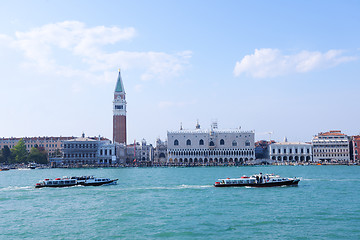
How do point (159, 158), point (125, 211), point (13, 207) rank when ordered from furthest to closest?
point (159, 158), point (13, 207), point (125, 211)

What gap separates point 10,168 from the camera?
3460 inches

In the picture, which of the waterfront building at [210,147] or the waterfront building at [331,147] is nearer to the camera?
the waterfront building at [331,147]

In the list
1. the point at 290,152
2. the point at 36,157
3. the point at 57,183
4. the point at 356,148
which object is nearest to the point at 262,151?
the point at 290,152

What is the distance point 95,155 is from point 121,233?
78.4 meters

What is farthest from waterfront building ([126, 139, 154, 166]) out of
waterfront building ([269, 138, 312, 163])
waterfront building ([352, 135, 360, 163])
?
waterfront building ([352, 135, 360, 163])

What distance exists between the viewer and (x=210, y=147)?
97438 mm

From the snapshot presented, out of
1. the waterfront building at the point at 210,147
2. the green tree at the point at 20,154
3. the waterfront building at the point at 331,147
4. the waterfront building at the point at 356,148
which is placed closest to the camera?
the green tree at the point at 20,154

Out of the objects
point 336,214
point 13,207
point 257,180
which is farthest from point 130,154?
point 336,214

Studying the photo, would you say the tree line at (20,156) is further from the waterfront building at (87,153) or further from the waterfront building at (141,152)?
the waterfront building at (141,152)

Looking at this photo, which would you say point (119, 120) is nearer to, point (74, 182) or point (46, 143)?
point (46, 143)

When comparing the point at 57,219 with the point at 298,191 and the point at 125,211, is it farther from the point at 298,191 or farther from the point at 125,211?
the point at 298,191

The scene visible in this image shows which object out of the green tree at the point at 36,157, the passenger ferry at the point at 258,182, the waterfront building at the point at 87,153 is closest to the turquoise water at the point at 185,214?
the passenger ferry at the point at 258,182

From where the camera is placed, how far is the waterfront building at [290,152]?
323 ft

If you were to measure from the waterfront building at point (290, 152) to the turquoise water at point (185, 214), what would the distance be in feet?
215
